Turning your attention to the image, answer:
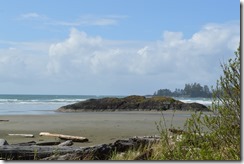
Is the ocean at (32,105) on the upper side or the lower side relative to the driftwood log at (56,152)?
upper

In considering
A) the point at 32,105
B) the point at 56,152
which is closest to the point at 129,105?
the point at 32,105

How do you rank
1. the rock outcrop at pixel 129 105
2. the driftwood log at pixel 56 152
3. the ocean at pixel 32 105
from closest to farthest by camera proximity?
the driftwood log at pixel 56 152 < the ocean at pixel 32 105 < the rock outcrop at pixel 129 105

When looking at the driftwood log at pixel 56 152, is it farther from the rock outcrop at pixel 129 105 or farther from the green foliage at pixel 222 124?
the rock outcrop at pixel 129 105

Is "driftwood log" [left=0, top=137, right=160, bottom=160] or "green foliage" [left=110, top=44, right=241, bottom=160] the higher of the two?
"green foliage" [left=110, top=44, right=241, bottom=160]

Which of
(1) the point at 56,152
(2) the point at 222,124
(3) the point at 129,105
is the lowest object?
(1) the point at 56,152

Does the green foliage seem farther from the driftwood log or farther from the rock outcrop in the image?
the rock outcrop

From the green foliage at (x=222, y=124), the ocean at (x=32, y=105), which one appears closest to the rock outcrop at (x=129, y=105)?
the ocean at (x=32, y=105)

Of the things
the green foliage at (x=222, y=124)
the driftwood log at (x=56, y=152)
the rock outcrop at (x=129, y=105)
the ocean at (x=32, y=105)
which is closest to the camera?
the green foliage at (x=222, y=124)

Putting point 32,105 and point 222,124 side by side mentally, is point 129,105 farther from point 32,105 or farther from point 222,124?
point 222,124

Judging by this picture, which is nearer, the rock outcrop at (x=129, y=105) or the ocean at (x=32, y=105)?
the ocean at (x=32, y=105)

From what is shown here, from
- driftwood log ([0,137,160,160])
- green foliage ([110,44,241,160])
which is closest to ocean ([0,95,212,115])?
green foliage ([110,44,241,160])

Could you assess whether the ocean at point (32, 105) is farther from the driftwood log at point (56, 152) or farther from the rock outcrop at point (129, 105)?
the rock outcrop at point (129, 105)

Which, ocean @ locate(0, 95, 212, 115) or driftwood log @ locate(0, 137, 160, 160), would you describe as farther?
ocean @ locate(0, 95, 212, 115)

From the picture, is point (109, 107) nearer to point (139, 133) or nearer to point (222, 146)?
point (139, 133)
